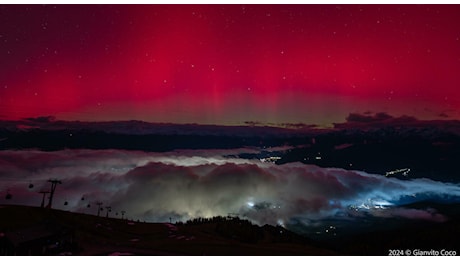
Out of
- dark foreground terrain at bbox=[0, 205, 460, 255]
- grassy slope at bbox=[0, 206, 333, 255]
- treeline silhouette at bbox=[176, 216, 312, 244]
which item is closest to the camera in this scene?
dark foreground terrain at bbox=[0, 205, 460, 255]

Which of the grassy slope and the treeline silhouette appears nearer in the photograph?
the grassy slope

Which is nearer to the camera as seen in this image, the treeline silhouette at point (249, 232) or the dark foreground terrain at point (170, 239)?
the dark foreground terrain at point (170, 239)

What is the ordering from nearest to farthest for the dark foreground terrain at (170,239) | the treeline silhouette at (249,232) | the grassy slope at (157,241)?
the dark foreground terrain at (170,239) → the grassy slope at (157,241) → the treeline silhouette at (249,232)

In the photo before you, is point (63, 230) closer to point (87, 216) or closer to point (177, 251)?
point (177, 251)

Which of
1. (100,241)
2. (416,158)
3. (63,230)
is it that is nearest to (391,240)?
(416,158)

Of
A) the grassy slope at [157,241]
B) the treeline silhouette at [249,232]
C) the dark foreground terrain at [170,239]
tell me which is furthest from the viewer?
the treeline silhouette at [249,232]

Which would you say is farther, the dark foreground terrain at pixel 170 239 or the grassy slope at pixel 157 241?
the grassy slope at pixel 157 241

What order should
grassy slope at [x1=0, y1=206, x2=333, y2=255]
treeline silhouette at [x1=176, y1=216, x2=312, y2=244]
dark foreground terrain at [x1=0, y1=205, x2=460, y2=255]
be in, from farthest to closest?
1. treeline silhouette at [x1=176, y1=216, x2=312, y2=244]
2. grassy slope at [x1=0, y1=206, x2=333, y2=255]
3. dark foreground terrain at [x1=0, y1=205, x2=460, y2=255]

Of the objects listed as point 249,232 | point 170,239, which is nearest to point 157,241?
point 170,239
